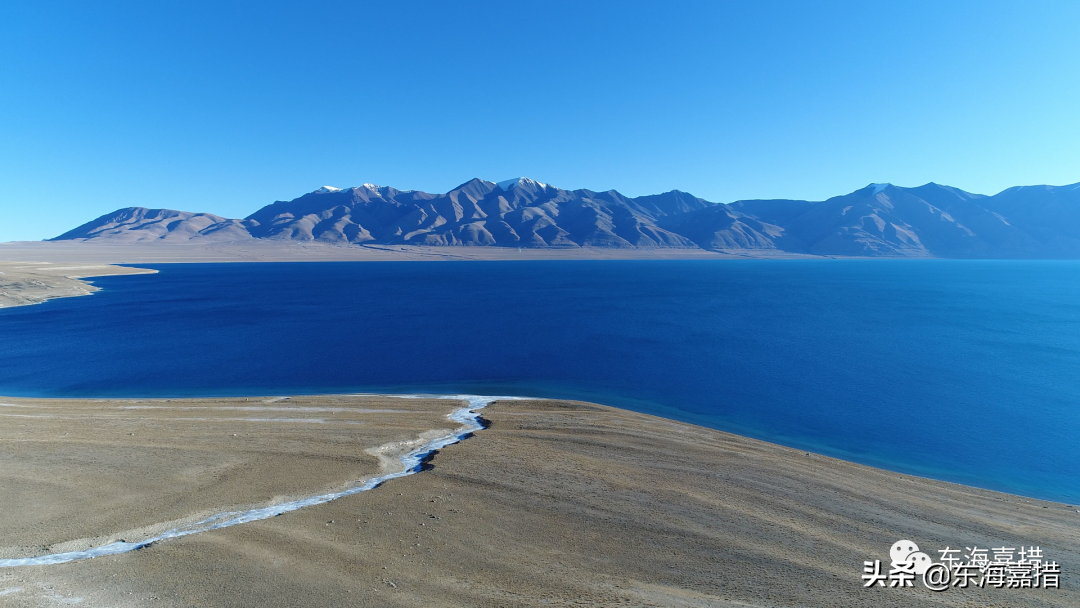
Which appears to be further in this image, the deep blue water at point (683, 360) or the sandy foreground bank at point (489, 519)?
the deep blue water at point (683, 360)

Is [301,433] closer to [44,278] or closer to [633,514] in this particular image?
[633,514]

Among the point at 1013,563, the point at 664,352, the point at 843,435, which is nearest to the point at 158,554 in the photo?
the point at 1013,563

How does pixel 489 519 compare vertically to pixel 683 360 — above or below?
below

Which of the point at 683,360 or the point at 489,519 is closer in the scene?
the point at 489,519

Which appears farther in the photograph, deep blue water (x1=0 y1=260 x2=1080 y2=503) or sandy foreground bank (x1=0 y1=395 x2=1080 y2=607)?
deep blue water (x1=0 y1=260 x2=1080 y2=503)
